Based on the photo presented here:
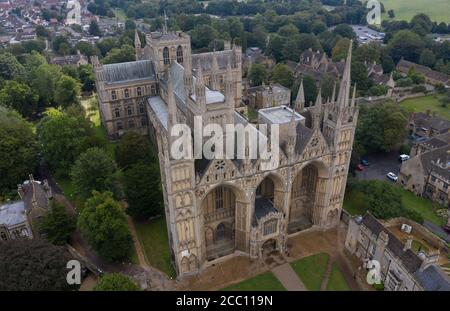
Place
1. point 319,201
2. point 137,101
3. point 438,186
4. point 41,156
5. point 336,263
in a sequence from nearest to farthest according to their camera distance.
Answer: point 336,263
point 319,201
point 438,186
point 41,156
point 137,101

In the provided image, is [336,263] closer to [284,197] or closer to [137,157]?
[284,197]

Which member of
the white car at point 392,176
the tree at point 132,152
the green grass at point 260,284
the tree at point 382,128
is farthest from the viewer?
the tree at point 382,128

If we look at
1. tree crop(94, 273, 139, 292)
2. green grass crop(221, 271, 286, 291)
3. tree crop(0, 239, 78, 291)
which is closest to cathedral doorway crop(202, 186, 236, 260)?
green grass crop(221, 271, 286, 291)

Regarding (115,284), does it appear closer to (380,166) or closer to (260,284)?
(260,284)

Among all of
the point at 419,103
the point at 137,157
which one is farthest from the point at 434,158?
the point at 137,157

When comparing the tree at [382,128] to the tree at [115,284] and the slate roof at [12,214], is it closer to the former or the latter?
the tree at [115,284]

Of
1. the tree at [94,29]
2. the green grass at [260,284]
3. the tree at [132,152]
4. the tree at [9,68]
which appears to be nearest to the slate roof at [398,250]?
the green grass at [260,284]

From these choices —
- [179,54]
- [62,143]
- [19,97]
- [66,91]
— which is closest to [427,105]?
[179,54]
